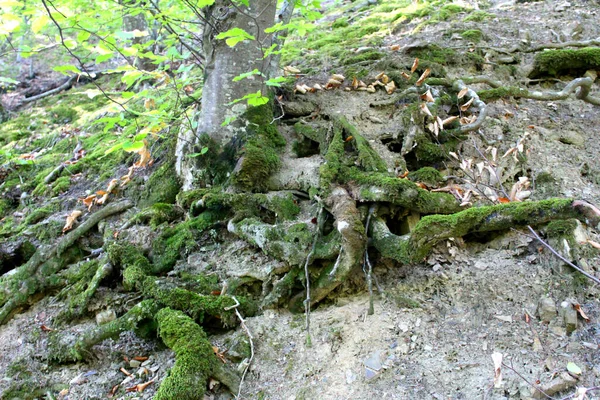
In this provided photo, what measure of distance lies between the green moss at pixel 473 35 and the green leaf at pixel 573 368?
18.3 ft

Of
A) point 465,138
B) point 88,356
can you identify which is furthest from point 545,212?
point 88,356

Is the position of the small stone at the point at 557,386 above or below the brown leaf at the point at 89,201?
below

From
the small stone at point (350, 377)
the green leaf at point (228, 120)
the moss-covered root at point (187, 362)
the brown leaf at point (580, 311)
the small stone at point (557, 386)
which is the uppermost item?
the green leaf at point (228, 120)

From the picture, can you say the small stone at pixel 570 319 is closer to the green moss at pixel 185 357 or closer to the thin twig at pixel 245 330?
the thin twig at pixel 245 330

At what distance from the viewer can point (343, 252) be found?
11.8 ft

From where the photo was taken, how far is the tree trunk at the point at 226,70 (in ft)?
15.8

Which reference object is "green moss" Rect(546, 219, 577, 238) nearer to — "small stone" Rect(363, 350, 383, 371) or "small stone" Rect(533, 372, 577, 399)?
"small stone" Rect(533, 372, 577, 399)

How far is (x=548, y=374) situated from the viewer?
2805 millimetres

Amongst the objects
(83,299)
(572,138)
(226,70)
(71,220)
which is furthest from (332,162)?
(71,220)

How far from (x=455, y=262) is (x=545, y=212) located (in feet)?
Result: 2.79

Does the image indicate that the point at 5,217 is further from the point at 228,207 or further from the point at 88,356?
the point at 228,207

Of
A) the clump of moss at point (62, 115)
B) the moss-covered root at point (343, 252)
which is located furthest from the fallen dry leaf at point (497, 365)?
the clump of moss at point (62, 115)

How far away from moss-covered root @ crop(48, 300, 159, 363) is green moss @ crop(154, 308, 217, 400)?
0.22m

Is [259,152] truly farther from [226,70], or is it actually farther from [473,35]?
[473,35]
